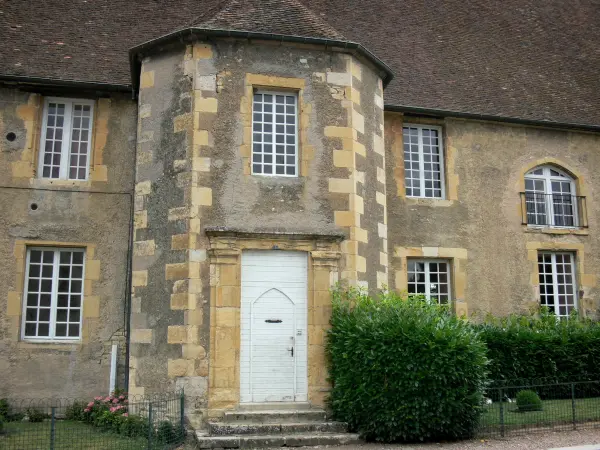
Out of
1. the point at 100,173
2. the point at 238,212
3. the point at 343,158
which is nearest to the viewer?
the point at 238,212

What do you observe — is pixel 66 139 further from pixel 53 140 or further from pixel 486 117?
pixel 486 117

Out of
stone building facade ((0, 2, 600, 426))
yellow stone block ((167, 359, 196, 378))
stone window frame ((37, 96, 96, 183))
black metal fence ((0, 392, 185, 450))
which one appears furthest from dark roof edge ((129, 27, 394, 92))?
black metal fence ((0, 392, 185, 450))

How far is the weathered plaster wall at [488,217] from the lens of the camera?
13891 mm

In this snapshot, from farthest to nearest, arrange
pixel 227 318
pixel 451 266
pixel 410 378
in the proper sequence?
pixel 451 266 < pixel 227 318 < pixel 410 378

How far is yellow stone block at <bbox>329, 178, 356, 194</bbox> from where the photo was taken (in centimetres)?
1072

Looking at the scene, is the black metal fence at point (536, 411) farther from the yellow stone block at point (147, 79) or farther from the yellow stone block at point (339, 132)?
the yellow stone block at point (147, 79)

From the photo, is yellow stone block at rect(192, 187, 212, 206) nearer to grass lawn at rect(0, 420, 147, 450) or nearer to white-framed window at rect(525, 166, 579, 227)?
grass lawn at rect(0, 420, 147, 450)

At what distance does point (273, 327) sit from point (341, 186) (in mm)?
2424

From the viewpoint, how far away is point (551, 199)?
15.0 m

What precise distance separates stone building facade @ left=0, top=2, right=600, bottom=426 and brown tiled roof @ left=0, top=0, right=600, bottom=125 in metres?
0.39

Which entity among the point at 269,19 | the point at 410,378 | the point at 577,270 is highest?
the point at 269,19

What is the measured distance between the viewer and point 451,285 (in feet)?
46.0

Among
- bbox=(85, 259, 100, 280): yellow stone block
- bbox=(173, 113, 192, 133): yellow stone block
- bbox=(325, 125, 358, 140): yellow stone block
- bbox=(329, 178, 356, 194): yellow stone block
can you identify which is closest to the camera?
bbox=(173, 113, 192, 133): yellow stone block

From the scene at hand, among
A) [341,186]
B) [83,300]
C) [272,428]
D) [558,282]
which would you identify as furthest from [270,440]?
[558,282]
